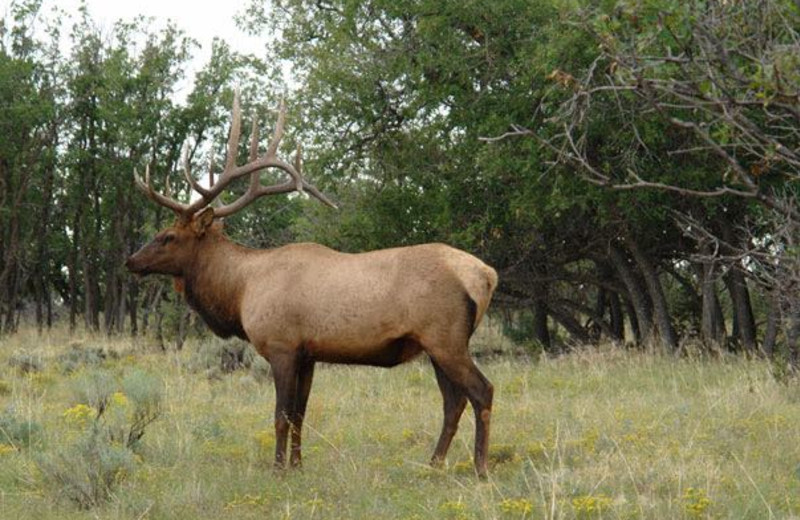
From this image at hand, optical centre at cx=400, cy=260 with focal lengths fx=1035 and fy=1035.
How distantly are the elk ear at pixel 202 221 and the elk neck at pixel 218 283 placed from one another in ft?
0.24

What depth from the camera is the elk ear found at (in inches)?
335

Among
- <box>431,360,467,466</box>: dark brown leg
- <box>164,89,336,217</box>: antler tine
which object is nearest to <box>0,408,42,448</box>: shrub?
<box>164,89,336,217</box>: antler tine

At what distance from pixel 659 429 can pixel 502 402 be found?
2361 mm

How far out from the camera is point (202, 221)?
28.0 ft

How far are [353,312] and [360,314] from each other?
0.18ft

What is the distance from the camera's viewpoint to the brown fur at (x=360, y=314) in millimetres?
7188

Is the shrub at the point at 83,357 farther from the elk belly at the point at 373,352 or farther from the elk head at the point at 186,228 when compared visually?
the elk belly at the point at 373,352

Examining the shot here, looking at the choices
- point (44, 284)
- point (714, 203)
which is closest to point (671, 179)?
point (714, 203)

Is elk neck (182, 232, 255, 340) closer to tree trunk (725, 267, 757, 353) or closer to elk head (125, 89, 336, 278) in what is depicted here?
elk head (125, 89, 336, 278)

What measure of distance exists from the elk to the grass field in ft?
1.33

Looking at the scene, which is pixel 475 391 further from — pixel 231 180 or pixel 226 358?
pixel 226 358

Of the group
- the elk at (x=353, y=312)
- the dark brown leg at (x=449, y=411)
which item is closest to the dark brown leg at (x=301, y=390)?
the elk at (x=353, y=312)

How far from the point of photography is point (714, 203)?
13742mm

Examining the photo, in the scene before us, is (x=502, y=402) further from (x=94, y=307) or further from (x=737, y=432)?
(x=94, y=307)
